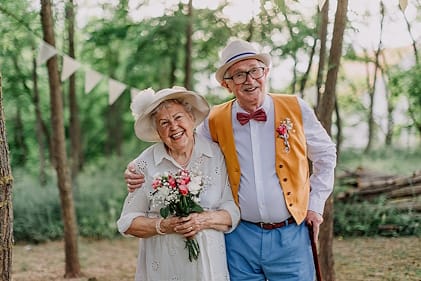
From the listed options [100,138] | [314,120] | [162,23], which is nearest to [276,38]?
[162,23]

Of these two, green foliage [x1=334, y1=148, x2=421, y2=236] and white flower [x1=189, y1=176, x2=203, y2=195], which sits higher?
white flower [x1=189, y1=176, x2=203, y2=195]

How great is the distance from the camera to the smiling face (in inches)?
131

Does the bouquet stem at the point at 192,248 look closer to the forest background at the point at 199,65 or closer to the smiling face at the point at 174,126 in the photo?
the smiling face at the point at 174,126

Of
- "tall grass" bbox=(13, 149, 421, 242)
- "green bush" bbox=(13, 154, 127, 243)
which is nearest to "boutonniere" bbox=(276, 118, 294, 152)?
"tall grass" bbox=(13, 149, 421, 242)

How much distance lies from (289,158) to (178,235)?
707 mm

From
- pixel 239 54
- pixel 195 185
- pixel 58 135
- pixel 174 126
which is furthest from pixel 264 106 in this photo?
pixel 58 135

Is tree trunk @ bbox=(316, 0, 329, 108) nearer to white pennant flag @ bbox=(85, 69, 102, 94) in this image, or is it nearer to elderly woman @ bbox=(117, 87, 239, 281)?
elderly woman @ bbox=(117, 87, 239, 281)

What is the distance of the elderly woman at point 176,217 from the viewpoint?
3.28 m

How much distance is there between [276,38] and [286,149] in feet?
16.5

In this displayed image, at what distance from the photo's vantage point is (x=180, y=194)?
3.14 meters

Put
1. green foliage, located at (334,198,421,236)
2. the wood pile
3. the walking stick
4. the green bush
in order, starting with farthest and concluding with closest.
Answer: the green bush → the wood pile → green foliage, located at (334,198,421,236) → the walking stick

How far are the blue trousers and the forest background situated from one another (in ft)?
3.88

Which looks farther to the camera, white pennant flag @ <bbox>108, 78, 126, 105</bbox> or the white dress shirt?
white pennant flag @ <bbox>108, 78, 126, 105</bbox>

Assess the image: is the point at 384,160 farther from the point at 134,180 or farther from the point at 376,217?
the point at 134,180
